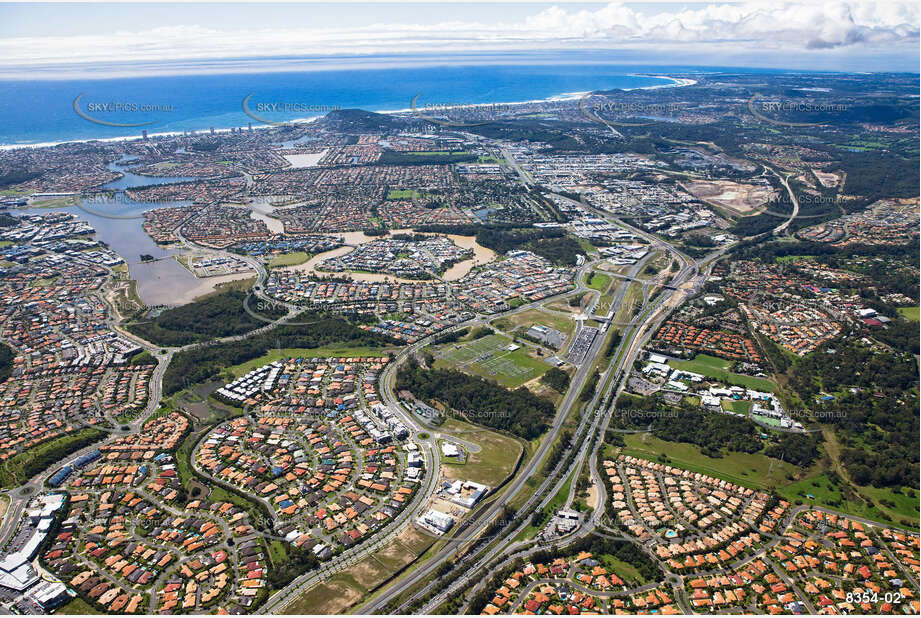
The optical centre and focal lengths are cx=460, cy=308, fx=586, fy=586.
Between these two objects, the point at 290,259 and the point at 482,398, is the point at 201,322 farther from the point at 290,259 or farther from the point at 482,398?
the point at 482,398

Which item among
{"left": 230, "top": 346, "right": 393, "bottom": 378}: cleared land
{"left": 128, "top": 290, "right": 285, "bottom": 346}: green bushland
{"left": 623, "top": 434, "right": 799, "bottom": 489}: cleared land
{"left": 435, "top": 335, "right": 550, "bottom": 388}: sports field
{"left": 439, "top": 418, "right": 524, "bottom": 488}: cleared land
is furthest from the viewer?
{"left": 128, "top": 290, "right": 285, "bottom": 346}: green bushland

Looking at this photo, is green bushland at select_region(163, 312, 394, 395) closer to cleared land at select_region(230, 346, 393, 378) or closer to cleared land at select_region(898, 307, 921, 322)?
cleared land at select_region(230, 346, 393, 378)

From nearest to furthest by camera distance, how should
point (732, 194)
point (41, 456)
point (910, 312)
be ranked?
point (41, 456) → point (910, 312) → point (732, 194)

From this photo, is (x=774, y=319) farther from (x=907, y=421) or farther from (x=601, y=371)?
(x=601, y=371)

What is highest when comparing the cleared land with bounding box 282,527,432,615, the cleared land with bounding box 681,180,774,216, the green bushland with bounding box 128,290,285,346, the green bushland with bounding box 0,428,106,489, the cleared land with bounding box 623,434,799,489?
the cleared land with bounding box 681,180,774,216

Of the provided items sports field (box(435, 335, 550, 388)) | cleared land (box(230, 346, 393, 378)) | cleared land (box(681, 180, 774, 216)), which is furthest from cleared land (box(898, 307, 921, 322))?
cleared land (box(230, 346, 393, 378))

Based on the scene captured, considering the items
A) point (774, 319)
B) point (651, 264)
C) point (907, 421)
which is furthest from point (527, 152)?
point (907, 421)

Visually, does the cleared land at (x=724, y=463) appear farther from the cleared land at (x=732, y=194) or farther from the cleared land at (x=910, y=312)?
the cleared land at (x=732, y=194)

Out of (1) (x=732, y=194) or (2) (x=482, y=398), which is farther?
(1) (x=732, y=194)

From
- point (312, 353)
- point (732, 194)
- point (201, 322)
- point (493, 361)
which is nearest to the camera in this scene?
point (493, 361)

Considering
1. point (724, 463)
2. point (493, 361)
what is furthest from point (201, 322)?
point (724, 463)
